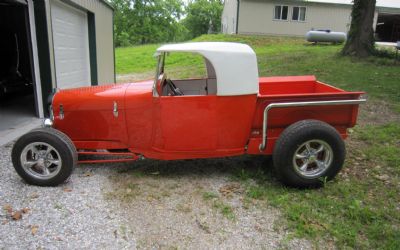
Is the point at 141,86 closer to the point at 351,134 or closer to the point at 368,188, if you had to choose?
the point at 368,188

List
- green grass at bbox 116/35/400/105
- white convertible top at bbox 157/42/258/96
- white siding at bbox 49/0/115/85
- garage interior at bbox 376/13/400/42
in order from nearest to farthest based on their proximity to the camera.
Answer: white convertible top at bbox 157/42/258/96 < green grass at bbox 116/35/400/105 < white siding at bbox 49/0/115/85 < garage interior at bbox 376/13/400/42

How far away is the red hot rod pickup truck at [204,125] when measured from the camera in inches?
170

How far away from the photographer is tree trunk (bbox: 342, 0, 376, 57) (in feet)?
47.0

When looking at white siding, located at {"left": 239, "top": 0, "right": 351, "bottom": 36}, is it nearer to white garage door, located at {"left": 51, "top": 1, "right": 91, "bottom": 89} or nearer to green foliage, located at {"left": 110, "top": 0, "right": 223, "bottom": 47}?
white garage door, located at {"left": 51, "top": 1, "right": 91, "bottom": 89}

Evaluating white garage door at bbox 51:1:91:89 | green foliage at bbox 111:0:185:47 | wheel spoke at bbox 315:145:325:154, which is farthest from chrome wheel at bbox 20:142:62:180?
green foliage at bbox 111:0:185:47

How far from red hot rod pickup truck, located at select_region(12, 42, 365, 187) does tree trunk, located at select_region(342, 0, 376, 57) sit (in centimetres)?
1133

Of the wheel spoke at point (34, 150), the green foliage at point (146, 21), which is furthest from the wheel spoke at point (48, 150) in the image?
the green foliage at point (146, 21)

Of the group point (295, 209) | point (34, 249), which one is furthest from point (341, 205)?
point (34, 249)

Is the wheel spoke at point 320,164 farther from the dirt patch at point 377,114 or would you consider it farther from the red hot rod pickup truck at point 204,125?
the dirt patch at point 377,114

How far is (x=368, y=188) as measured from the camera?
4.55 meters

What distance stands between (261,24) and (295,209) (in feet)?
82.5

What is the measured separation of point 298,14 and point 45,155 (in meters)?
26.9

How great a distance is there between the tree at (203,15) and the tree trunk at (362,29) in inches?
2383

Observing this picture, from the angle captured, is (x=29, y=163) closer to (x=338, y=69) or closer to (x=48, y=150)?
(x=48, y=150)
